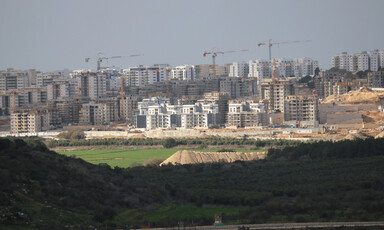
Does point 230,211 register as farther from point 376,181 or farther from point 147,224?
point 376,181

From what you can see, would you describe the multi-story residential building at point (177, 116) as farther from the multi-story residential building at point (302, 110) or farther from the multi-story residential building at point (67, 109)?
the multi-story residential building at point (67, 109)

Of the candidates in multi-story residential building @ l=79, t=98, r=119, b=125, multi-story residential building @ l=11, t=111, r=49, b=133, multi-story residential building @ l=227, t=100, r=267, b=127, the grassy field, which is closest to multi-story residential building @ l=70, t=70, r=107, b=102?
multi-story residential building @ l=79, t=98, r=119, b=125

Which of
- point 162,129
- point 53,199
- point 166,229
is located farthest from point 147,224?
point 162,129

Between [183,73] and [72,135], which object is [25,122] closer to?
[72,135]

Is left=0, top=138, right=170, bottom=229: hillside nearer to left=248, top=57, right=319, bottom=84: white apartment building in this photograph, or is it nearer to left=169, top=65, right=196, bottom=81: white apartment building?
left=169, top=65, right=196, bottom=81: white apartment building

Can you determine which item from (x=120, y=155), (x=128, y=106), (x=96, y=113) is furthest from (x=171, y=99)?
(x=120, y=155)
